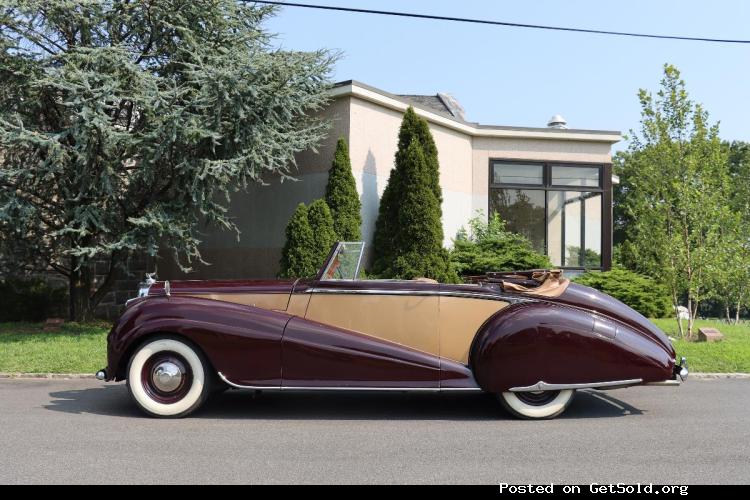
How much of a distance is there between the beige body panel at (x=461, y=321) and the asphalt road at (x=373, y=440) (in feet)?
1.99

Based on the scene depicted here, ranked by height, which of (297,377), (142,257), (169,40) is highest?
(169,40)

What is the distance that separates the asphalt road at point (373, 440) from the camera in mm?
4035

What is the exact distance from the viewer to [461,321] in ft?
18.8

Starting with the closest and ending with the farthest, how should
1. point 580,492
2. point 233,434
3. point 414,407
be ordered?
point 580,492, point 233,434, point 414,407

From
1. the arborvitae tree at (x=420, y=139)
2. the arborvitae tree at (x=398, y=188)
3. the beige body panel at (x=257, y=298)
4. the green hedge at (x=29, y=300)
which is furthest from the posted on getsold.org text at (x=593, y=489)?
the green hedge at (x=29, y=300)

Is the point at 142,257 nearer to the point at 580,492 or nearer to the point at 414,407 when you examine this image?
the point at 414,407

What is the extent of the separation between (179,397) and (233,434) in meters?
0.86

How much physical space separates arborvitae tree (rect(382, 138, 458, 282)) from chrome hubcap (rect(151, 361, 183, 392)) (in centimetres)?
680

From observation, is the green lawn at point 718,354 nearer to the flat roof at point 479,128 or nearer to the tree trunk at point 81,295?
the flat roof at point 479,128

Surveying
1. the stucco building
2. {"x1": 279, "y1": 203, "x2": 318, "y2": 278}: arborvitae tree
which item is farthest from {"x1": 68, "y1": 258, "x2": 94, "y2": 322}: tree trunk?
{"x1": 279, "y1": 203, "x2": 318, "y2": 278}: arborvitae tree

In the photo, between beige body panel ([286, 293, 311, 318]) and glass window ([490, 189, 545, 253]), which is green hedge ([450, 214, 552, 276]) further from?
beige body panel ([286, 293, 311, 318])

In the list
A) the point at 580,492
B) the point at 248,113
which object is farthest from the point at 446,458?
the point at 248,113

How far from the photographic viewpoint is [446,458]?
4.42 m

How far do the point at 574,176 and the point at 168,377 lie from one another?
12.8 metres
